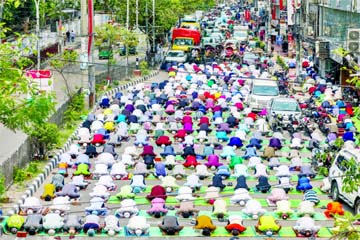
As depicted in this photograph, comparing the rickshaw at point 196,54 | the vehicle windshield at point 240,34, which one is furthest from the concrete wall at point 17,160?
the vehicle windshield at point 240,34

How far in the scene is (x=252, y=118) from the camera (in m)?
34.3

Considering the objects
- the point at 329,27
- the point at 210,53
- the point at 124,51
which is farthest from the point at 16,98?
the point at 210,53

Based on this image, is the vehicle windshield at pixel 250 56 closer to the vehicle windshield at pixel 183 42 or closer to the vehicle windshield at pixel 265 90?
the vehicle windshield at pixel 183 42

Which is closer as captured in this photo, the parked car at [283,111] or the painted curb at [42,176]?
the painted curb at [42,176]

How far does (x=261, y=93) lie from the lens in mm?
37750

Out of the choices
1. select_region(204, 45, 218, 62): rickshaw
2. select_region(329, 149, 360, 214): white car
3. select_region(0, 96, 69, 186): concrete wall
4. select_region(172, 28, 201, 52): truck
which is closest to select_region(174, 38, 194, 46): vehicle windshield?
select_region(172, 28, 201, 52): truck


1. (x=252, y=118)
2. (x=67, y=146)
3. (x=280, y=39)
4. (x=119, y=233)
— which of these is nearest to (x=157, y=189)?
(x=119, y=233)

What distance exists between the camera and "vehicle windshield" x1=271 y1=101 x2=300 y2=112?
110 feet

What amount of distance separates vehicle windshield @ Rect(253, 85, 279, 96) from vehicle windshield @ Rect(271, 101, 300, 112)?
12.2 feet

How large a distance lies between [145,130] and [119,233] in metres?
13.0

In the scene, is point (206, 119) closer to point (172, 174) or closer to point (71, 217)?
point (172, 174)

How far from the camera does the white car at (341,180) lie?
1995cm

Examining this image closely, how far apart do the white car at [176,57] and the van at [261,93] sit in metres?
16.8

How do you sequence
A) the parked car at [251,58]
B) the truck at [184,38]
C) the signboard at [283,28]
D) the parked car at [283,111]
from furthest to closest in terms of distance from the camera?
the signboard at [283,28]
the truck at [184,38]
the parked car at [251,58]
the parked car at [283,111]
